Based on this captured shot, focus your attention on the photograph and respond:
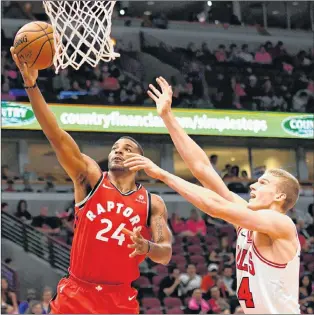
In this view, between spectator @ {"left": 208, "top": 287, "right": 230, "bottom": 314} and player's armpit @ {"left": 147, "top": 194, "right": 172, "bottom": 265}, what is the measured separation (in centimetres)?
680

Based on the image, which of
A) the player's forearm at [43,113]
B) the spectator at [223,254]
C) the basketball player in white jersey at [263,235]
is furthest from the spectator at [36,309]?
the basketball player in white jersey at [263,235]

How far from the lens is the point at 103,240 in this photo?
5273 mm

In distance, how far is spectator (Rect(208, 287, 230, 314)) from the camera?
1204cm

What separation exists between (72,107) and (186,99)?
2890 mm

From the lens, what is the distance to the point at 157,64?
740 inches

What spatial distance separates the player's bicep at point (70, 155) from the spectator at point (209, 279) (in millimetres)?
7477

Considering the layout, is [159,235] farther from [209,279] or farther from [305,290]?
[305,290]

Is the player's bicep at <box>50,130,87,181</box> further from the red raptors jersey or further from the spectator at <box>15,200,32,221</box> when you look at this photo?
the spectator at <box>15,200,32,221</box>

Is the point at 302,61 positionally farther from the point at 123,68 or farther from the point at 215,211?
the point at 215,211

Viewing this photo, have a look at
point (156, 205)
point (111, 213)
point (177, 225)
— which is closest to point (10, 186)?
point (177, 225)

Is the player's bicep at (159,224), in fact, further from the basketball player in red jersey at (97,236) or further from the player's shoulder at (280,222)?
the player's shoulder at (280,222)

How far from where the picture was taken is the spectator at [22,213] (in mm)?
14719

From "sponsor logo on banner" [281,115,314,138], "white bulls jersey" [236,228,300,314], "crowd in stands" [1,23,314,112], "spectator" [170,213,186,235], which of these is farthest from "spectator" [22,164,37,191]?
"white bulls jersey" [236,228,300,314]

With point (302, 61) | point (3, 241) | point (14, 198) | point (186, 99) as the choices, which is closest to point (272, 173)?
point (3, 241)
